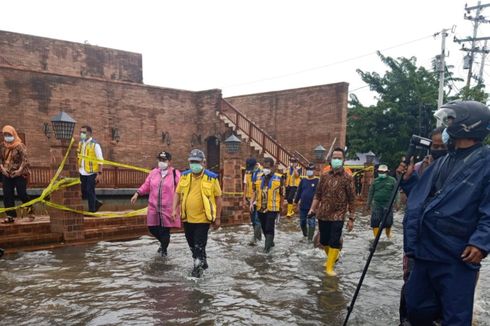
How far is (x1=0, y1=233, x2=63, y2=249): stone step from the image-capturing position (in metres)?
7.02

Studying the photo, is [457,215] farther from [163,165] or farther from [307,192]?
[307,192]

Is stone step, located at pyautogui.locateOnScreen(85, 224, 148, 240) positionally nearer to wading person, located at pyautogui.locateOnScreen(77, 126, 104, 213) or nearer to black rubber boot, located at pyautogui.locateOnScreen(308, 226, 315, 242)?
wading person, located at pyautogui.locateOnScreen(77, 126, 104, 213)

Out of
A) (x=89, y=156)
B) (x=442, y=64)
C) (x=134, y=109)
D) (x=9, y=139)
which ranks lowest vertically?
(x=89, y=156)

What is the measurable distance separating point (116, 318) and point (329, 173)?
3778 mm

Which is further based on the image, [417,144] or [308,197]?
[308,197]

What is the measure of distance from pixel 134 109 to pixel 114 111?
1064 mm

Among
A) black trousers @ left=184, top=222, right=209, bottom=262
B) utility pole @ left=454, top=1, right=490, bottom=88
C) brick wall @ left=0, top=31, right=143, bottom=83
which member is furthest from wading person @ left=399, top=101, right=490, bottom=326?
utility pole @ left=454, top=1, right=490, bottom=88

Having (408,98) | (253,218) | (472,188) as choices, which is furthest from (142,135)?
(472,188)

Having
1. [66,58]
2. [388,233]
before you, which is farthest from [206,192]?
[66,58]

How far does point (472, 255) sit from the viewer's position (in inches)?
102

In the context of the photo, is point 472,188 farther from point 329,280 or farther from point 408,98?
point 408,98

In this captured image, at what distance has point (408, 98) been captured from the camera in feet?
68.6

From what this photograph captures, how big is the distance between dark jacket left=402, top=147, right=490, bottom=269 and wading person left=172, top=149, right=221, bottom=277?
3.29m

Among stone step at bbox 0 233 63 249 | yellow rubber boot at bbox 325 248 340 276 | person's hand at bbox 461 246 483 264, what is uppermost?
person's hand at bbox 461 246 483 264
